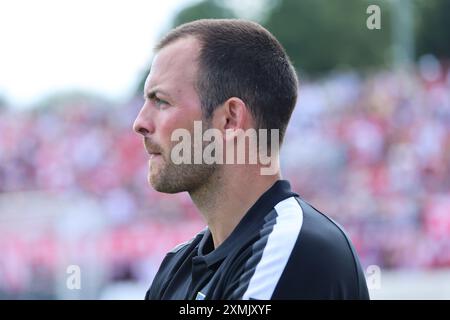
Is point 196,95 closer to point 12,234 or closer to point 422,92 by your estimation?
point 12,234

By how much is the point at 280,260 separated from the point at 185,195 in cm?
1154

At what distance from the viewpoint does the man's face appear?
8.43ft

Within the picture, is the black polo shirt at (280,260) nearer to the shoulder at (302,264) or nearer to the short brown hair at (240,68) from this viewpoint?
the shoulder at (302,264)

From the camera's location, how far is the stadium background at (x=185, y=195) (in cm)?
1145

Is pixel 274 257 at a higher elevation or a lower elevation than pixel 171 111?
lower

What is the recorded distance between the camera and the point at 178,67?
2.58 metres

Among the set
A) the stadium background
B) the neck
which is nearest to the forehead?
the neck

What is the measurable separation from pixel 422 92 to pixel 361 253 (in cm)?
460

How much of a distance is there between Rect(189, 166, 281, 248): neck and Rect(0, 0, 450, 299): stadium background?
677cm

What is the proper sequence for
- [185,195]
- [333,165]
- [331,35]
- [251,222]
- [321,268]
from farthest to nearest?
[331,35] < [185,195] < [333,165] < [251,222] < [321,268]

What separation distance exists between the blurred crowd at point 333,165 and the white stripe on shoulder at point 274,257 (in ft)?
30.2

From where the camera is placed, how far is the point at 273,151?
2.64 m

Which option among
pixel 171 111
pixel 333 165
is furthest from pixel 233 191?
pixel 333 165

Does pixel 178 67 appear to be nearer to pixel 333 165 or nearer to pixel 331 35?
pixel 333 165
